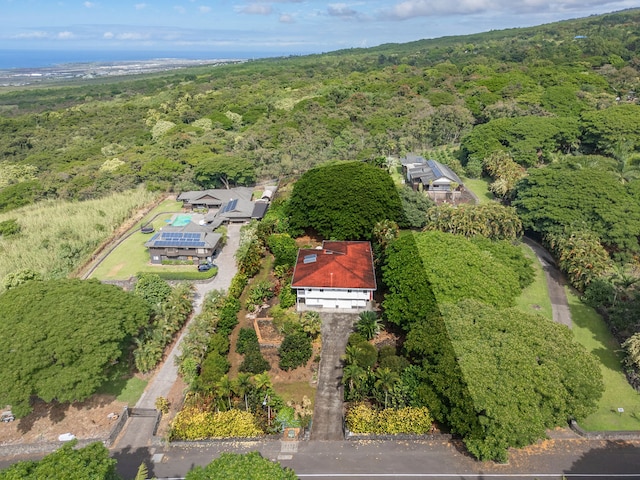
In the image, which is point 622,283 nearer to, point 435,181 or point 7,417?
point 435,181

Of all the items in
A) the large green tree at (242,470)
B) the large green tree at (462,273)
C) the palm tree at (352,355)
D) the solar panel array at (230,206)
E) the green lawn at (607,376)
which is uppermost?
the large green tree at (462,273)

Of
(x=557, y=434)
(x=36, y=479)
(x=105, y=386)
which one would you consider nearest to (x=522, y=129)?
(x=557, y=434)

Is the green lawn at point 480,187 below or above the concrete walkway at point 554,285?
above

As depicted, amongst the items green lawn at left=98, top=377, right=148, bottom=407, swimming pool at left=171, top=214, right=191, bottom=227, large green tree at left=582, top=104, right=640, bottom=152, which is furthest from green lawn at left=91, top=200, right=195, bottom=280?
large green tree at left=582, top=104, right=640, bottom=152

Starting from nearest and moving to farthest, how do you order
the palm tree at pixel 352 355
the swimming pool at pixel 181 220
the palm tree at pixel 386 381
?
the palm tree at pixel 386 381 → the palm tree at pixel 352 355 → the swimming pool at pixel 181 220

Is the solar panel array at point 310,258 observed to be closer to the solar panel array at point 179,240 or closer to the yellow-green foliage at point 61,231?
the solar panel array at point 179,240

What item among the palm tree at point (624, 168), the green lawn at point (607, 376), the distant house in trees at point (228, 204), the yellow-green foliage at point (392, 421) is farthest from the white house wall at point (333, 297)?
the palm tree at point (624, 168)

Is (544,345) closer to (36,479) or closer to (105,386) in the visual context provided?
(36,479)
